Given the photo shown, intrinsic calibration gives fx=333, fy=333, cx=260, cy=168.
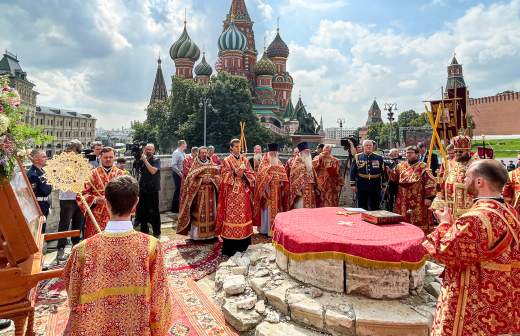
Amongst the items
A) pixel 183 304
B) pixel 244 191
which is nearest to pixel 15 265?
pixel 183 304

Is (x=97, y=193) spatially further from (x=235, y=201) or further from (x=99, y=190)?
(x=235, y=201)

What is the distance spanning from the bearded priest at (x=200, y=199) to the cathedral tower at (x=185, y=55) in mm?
45937

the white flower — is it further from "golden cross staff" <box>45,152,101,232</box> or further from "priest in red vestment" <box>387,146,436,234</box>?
"priest in red vestment" <box>387,146,436,234</box>

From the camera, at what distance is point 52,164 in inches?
123

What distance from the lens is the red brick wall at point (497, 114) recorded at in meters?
56.9

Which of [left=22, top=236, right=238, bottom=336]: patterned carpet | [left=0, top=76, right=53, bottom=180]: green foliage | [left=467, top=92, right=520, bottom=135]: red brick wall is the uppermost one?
[left=467, top=92, right=520, bottom=135]: red brick wall

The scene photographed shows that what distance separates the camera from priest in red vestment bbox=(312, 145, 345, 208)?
8211mm

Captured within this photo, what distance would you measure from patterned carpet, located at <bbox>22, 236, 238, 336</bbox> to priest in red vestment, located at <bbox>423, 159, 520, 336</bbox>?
8.06 ft

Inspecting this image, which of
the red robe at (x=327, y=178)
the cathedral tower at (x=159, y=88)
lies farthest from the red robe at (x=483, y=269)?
the cathedral tower at (x=159, y=88)

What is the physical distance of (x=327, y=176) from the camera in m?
8.27

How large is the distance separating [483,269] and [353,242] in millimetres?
1723

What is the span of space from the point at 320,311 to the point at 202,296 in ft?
5.95

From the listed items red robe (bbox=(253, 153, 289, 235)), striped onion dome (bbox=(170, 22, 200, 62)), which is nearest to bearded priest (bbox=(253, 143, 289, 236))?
red robe (bbox=(253, 153, 289, 235))

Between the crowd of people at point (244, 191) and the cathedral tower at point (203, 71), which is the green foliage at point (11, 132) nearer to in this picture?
the crowd of people at point (244, 191)
